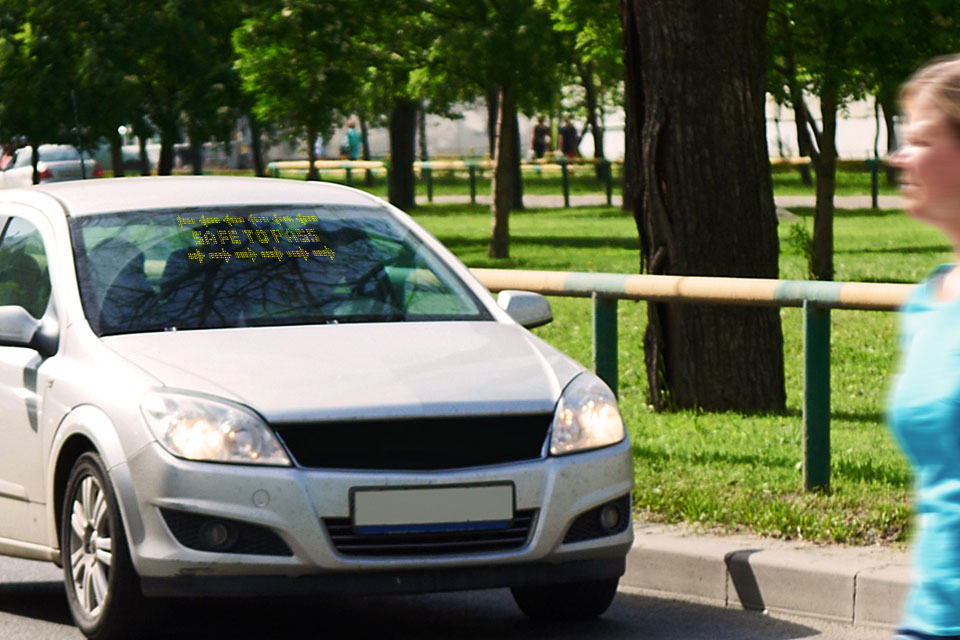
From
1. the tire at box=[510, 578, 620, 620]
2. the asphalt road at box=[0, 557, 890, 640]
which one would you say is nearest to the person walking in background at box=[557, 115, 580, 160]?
the asphalt road at box=[0, 557, 890, 640]

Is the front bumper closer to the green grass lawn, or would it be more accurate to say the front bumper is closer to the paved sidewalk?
the green grass lawn

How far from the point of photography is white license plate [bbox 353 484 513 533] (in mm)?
6055

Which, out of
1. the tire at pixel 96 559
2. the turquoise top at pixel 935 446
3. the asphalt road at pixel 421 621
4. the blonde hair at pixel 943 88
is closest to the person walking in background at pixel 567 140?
the asphalt road at pixel 421 621

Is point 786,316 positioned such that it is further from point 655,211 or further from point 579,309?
point 655,211

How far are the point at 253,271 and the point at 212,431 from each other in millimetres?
1175

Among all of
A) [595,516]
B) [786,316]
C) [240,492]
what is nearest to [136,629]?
[240,492]

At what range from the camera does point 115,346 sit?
6.62m

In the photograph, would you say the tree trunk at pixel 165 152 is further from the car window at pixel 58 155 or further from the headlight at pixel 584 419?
A: the headlight at pixel 584 419

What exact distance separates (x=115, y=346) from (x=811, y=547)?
2.55 metres

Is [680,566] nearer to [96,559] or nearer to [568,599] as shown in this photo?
[568,599]

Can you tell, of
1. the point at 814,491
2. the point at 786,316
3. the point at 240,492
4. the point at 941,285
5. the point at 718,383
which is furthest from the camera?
the point at 786,316

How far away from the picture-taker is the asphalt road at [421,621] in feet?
21.9

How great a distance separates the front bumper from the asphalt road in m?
0.32

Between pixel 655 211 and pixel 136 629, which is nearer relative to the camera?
pixel 136 629
